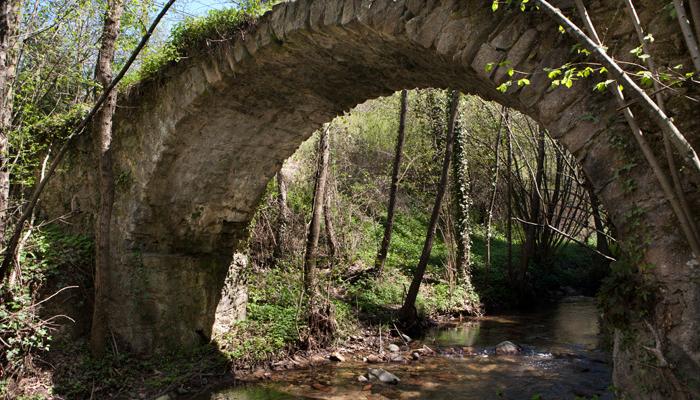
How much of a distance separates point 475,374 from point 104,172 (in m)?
4.95

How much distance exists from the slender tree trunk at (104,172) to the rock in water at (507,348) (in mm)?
5161

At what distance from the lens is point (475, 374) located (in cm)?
643

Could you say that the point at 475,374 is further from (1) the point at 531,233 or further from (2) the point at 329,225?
(1) the point at 531,233

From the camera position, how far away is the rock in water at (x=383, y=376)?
20.2 ft

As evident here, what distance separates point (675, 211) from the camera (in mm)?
2355

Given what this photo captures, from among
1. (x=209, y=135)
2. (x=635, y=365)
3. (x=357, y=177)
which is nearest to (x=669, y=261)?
(x=635, y=365)

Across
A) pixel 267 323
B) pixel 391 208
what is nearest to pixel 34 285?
pixel 267 323

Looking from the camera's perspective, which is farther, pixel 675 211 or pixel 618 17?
pixel 618 17

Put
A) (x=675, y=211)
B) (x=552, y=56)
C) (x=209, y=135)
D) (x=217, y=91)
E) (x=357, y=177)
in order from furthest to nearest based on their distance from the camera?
(x=357, y=177), (x=209, y=135), (x=217, y=91), (x=552, y=56), (x=675, y=211)

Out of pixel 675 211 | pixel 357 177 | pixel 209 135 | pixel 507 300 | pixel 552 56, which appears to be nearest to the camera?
pixel 675 211

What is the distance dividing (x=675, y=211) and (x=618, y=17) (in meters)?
1.05

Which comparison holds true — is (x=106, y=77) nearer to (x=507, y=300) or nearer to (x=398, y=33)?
(x=398, y=33)

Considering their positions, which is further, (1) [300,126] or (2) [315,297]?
(2) [315,297]

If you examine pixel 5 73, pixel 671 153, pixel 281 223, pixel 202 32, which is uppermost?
pixel 202 32
